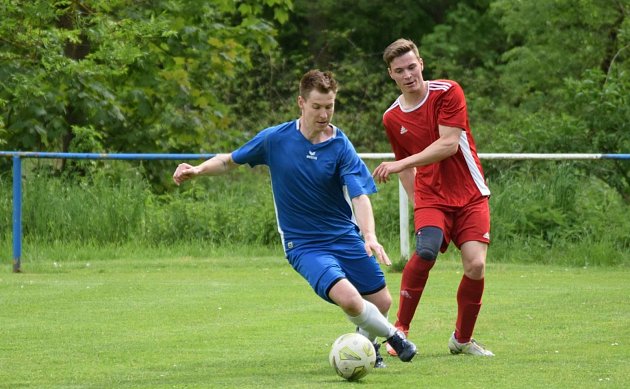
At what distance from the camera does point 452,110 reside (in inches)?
325

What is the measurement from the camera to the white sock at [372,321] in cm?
748

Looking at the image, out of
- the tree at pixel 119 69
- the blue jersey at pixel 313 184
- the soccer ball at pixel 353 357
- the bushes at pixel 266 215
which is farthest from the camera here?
the tree at pixel 119 69

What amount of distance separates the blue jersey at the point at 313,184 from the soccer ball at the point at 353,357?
2.35 feet

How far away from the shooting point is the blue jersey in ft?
25.0

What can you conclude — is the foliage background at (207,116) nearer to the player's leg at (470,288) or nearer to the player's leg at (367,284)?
the player's leg at (470,288)

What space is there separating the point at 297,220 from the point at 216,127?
14552 mm

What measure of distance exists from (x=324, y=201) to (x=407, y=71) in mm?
1123

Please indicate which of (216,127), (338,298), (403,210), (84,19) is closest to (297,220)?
(338,298)

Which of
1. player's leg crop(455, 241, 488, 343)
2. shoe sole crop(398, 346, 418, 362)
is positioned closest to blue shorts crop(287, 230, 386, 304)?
shoe sole crop(398, 346, 418, 362)

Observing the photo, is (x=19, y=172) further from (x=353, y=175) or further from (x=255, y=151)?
(x=353, y=175)

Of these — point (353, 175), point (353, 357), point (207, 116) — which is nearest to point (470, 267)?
point (353, 175)

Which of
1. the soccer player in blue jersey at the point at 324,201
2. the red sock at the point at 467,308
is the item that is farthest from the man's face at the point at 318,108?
the red sock at the point at 467,308

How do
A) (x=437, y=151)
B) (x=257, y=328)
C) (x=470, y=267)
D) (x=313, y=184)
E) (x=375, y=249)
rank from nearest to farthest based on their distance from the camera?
1. (x=375, y=249)
2. (x=313, y=184)
3. (x=437, y=151)
4. (x=470, y=267)
5. (x=257, y=328)

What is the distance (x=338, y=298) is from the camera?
737 centimetres
